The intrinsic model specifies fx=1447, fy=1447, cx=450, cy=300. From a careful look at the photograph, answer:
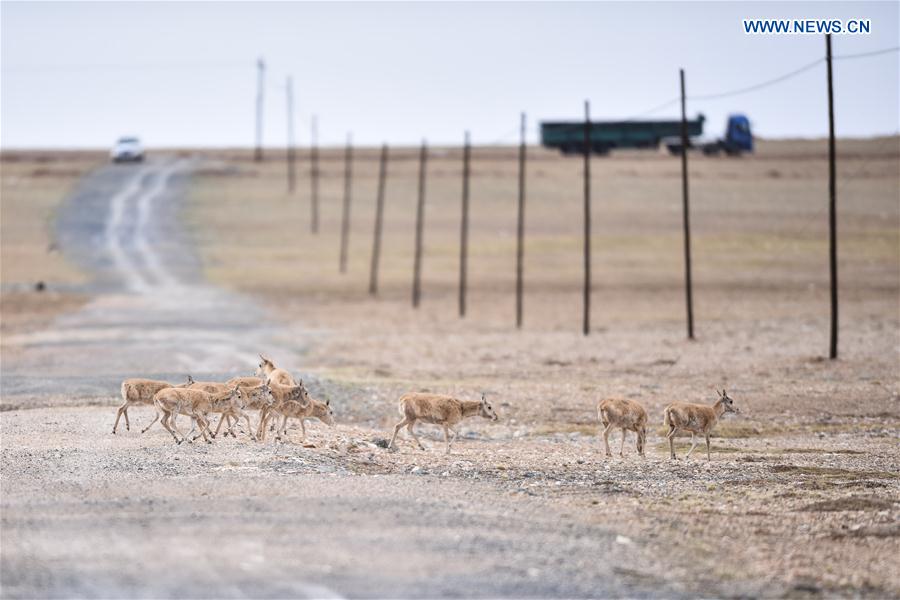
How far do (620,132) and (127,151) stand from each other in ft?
152

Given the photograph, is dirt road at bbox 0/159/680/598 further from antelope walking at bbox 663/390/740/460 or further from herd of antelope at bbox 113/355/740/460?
antelope walking at bbox 663/390/740/460

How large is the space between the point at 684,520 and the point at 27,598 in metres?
6.70

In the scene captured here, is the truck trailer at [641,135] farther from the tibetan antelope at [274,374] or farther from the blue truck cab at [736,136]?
the tibetan antelope at [274,374]

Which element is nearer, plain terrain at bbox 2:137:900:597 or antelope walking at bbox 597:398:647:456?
plain terrain at bbox 2:137:900:597

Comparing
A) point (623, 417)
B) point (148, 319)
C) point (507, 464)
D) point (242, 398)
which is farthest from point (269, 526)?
point (148, 319)

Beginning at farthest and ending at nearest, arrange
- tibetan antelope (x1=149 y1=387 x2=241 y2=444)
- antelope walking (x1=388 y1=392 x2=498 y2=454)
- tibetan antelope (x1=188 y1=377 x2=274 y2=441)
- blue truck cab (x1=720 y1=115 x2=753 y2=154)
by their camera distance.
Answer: blue truck cab (x1=720 y1=115 x2=753 y2=154) → antelope walking (x1=388 y1=392 x2=498 y2=454) → tibetan antelope (x1=188 y1=377 x2=274 y2=441) → tibetan antelope (x1=149 y1=387 x2=241 y2=444)

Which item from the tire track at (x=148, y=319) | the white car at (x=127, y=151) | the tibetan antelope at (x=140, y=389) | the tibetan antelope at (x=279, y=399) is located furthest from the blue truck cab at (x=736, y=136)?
the tibetan antelope at (x=140, y=389)

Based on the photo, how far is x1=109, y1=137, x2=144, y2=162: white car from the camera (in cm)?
13450

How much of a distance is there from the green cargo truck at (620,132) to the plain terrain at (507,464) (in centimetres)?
4737

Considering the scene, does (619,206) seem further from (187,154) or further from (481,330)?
(187,154)

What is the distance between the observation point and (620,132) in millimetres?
120188

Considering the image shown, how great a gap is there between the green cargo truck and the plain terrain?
155ft

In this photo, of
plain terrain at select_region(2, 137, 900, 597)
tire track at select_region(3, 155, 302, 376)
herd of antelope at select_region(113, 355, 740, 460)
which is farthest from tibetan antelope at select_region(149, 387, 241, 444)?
tire track at select_region(3, 155, 302, 376)

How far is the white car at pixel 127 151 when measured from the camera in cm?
13450
